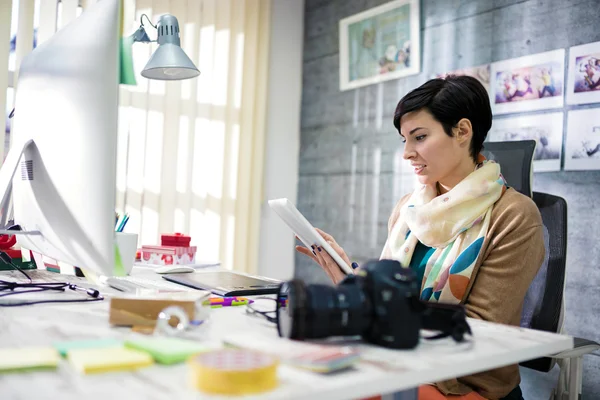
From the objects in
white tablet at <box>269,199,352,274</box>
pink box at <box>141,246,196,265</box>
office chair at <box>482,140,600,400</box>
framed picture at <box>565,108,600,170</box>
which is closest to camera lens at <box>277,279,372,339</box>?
white tablet at <box>269,199,352,274</box>

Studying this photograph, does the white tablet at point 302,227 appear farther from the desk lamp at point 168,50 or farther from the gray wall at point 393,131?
the desk lamp at point 168,50

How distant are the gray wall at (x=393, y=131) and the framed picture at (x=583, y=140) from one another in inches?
1.6

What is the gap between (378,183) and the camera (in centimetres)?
310

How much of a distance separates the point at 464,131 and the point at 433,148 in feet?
0.30

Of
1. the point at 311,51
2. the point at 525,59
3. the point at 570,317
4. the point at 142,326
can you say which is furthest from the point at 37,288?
the point at 311,51

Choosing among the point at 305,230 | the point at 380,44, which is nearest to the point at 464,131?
A: the point at 305,230

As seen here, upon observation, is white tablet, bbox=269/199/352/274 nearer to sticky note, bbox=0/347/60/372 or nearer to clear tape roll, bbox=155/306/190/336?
clear tape roll, bbox=155/306/190/336

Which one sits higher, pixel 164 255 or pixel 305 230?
pixel 305 230

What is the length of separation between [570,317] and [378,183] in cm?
122

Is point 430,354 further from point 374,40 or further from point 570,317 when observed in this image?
point 374,40

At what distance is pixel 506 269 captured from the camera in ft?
3.97

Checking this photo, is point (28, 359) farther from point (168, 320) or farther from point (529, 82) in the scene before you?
point (529, 82)

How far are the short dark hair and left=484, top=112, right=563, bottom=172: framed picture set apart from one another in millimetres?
945

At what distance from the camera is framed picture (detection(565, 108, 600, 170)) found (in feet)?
6.99
